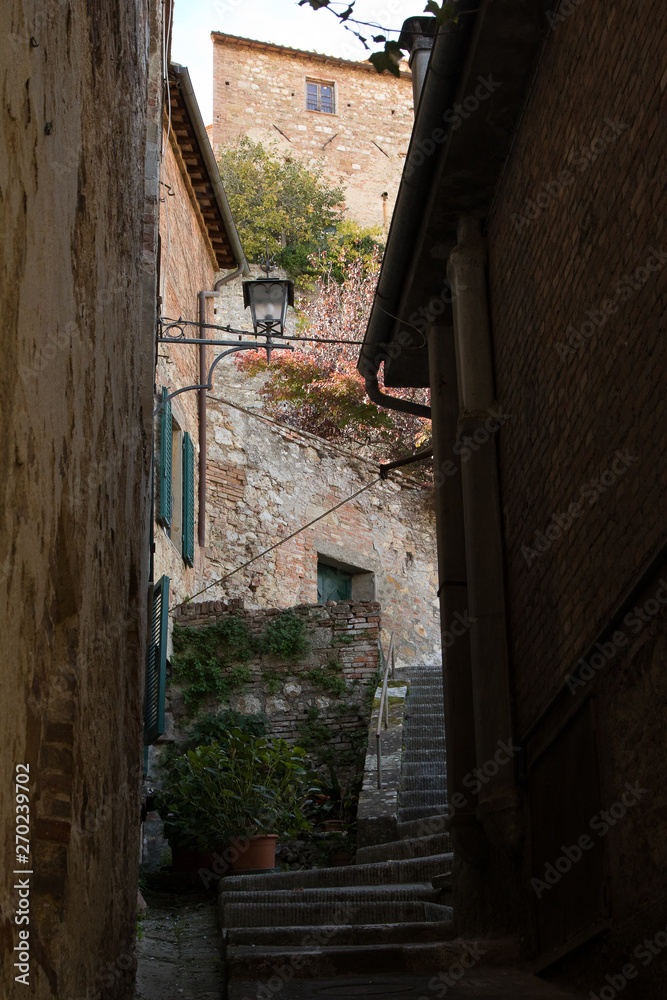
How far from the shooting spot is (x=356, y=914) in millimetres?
5660

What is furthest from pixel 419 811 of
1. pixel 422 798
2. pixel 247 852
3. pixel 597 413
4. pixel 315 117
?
pixel 315 117

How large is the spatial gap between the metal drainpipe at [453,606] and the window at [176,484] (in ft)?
16.8

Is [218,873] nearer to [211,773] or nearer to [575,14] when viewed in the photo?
[211,773]

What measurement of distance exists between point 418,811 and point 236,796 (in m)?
1.52

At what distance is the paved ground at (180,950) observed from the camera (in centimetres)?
461

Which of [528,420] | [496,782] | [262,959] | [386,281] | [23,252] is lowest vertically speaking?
[262,959]

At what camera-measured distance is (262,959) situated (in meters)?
4.50

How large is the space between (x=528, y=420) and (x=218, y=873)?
4.29 metres

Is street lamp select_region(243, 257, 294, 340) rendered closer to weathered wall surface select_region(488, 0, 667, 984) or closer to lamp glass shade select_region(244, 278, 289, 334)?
lamp glass shade select_region(244, 278, 289, 334)

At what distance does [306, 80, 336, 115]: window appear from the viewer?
32.2m

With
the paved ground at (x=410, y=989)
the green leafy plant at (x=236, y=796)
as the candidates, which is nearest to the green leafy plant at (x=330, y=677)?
the green leafy plant at (x=236, y=796)

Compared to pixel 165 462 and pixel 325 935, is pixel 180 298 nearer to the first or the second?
pixel 165 462

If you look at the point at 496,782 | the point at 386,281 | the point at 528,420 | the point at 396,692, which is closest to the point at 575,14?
the point at 528,420

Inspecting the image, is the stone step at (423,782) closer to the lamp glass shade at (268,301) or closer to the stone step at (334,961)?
the stone step at (334,961)
